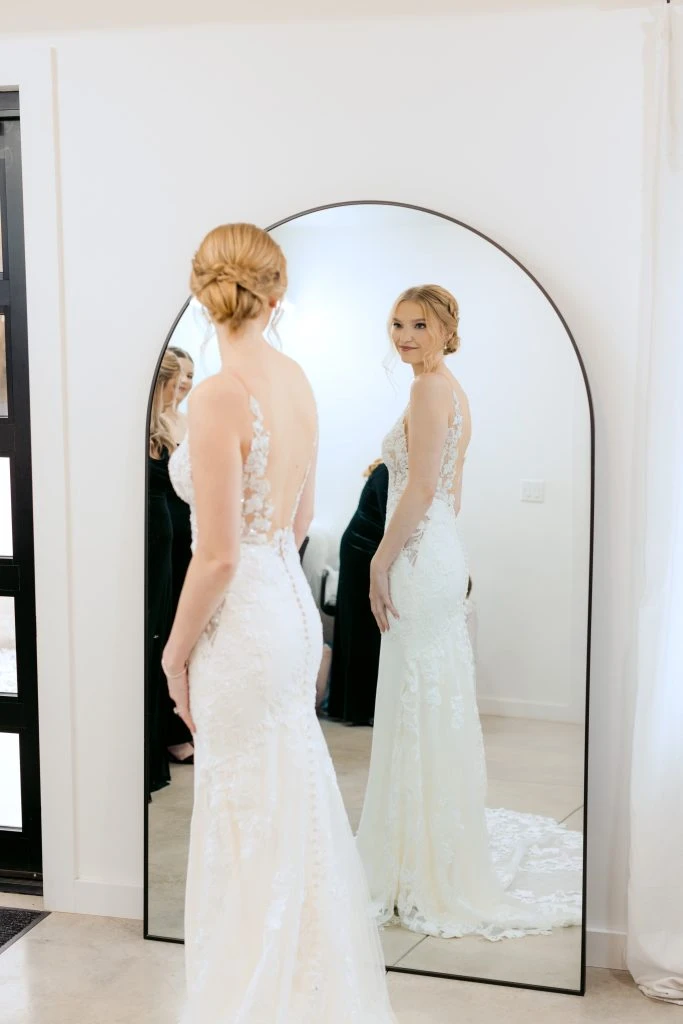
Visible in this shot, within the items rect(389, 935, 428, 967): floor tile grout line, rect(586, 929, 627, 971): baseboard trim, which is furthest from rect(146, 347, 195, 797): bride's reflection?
rect(586, 929, 627, 971): baseboard trim

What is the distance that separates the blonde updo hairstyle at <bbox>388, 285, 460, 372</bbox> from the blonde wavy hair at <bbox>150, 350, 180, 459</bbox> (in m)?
0.55

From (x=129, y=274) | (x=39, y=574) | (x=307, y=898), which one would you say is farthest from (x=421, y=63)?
(x=307, y=898)

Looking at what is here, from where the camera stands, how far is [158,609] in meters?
2.70

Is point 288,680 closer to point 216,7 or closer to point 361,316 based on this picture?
point 361,316

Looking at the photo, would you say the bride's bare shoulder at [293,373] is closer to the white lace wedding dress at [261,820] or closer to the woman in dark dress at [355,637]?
the white lace wedding dress at [261,820]

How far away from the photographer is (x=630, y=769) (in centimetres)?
256

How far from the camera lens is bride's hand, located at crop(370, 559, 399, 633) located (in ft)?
8.34

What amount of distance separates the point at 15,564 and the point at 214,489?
3.81ft

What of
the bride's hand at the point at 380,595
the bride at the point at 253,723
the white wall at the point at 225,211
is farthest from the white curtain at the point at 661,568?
the bride at the point at 253,723

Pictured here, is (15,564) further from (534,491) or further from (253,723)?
(534,491)

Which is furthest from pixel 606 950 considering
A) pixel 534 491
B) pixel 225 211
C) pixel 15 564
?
pixel 225 211

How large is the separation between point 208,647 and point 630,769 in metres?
1.10

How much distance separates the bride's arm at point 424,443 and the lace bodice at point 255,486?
452mm

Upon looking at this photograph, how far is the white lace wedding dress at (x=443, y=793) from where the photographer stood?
253 cm
